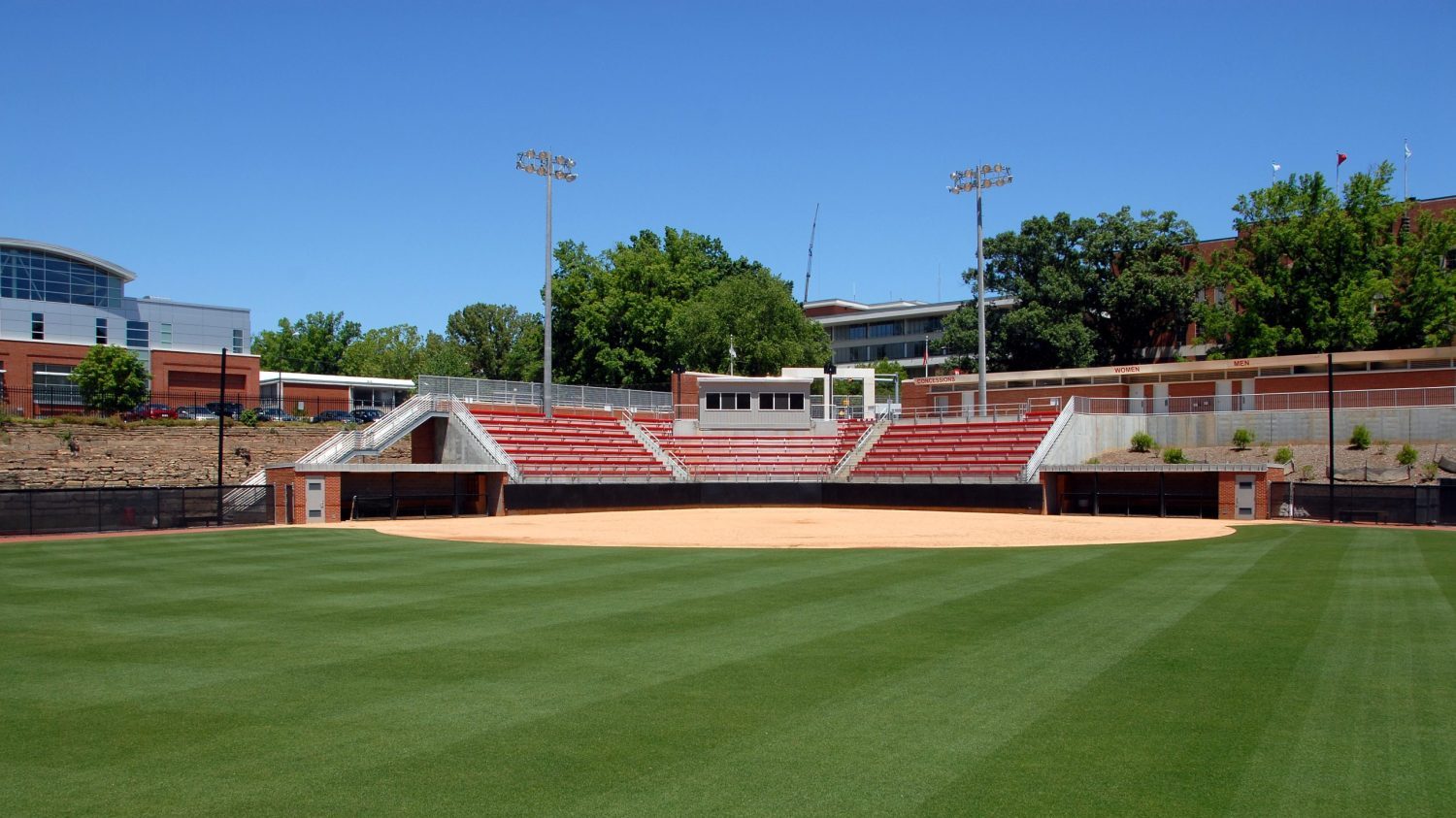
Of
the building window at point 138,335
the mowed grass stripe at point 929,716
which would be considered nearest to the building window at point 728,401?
the mowed grass stripe at point 929,716

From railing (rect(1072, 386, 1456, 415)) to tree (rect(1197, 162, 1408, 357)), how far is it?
15727 mm

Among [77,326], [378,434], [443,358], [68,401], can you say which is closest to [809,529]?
[378,434]

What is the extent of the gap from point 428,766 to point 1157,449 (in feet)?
159

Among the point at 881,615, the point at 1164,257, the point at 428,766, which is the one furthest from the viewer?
the point at 1164,257

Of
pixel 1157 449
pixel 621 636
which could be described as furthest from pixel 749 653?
pixel 1157 449

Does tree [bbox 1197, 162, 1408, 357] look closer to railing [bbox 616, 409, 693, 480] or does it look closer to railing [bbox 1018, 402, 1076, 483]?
railing [bbox 1018, 402, 1076, 483]

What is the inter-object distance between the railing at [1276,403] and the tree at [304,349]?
90.3 metres

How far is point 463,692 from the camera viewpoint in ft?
36.9

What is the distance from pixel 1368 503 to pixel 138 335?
255ft

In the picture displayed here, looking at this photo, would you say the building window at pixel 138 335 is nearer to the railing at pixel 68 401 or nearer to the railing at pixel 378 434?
the railing at pixel 68 401

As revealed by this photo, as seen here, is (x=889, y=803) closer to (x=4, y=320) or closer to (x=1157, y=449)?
(x=1157, y=449)

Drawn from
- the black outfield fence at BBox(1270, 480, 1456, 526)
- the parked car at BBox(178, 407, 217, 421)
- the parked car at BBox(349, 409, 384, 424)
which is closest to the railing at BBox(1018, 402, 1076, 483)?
the black outfield fence at BBox(1270, 480, 1456, 526)

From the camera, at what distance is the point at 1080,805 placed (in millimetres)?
7730

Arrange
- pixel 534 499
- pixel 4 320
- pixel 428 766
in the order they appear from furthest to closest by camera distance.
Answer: pixel 4 320 → pixel 534 499 → pixel 428 766
